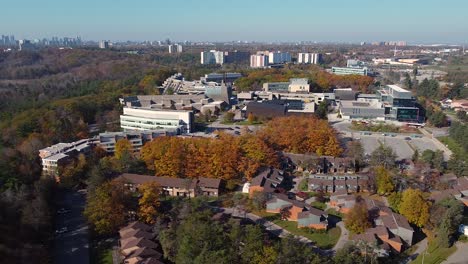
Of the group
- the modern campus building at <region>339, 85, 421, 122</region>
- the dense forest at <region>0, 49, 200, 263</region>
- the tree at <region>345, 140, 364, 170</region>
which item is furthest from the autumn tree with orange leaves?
the dense forest at <region>0, 49, 200, 263</region>

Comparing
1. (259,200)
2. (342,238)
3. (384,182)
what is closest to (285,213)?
(259,200)

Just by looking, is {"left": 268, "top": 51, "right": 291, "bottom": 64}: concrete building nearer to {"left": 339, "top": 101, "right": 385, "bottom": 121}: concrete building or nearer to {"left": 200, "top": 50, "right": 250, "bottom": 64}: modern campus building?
{"left": 200, "top": 50, "right": 250, "bottom": 64}: modern campus building

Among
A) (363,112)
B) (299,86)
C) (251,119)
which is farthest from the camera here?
(299,86)

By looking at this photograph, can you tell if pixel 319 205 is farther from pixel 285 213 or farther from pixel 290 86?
pixel 290 86

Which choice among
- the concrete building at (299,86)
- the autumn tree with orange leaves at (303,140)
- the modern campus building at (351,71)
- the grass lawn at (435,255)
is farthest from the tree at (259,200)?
the modern campus building at (351,71)

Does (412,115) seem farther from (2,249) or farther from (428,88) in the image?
(2,249)

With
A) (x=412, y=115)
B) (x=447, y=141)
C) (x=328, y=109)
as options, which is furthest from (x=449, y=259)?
(x=328, y=109)
